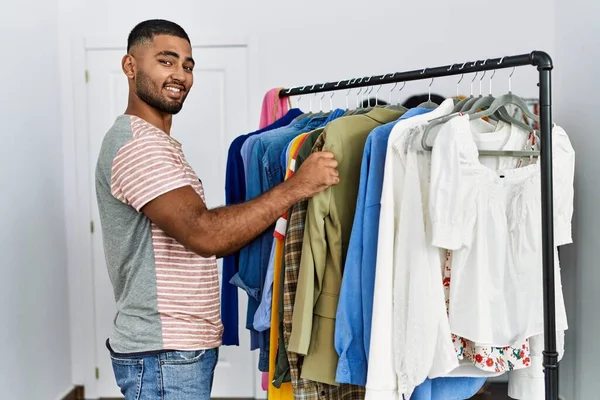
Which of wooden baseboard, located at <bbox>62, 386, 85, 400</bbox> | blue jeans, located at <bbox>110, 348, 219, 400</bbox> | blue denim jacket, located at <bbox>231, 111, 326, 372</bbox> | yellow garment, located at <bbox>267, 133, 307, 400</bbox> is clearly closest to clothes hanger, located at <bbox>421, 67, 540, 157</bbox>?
yellow garment, located at <bbox>267, 133, 307, 400</bbox>

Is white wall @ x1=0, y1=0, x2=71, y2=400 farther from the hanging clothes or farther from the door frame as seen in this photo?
the hanging clothes

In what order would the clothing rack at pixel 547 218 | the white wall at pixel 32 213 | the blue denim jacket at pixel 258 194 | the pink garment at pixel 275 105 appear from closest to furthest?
the clothing rack at pixel 547 218 < the blue denim jacket at pixel 258 194 < the pink garment at pixel 275 105 < the white wall at pixel 32 213

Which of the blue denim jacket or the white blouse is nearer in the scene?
the white blouse

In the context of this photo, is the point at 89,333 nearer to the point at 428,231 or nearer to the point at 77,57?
the point at 77,57

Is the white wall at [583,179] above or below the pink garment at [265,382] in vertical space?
above

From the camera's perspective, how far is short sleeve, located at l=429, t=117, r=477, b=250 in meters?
1.51

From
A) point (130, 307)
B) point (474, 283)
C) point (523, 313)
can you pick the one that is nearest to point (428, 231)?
point (474, 283)

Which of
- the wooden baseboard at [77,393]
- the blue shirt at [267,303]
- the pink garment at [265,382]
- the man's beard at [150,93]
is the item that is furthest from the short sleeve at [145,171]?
the wooden baseboard at [77,393]

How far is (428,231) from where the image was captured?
1.58m

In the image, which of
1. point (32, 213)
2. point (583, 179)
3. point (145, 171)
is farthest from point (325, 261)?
point (32, 213)

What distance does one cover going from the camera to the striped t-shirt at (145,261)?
1.70 m

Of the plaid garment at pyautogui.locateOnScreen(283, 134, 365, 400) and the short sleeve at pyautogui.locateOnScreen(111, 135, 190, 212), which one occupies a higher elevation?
the short sleeve at pyautogui.locateOnScreen(111, 135, 190, 212)

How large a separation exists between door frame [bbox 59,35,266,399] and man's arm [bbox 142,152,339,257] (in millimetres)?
2230

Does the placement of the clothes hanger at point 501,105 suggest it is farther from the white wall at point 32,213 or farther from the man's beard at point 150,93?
the white wall at point 32,213
